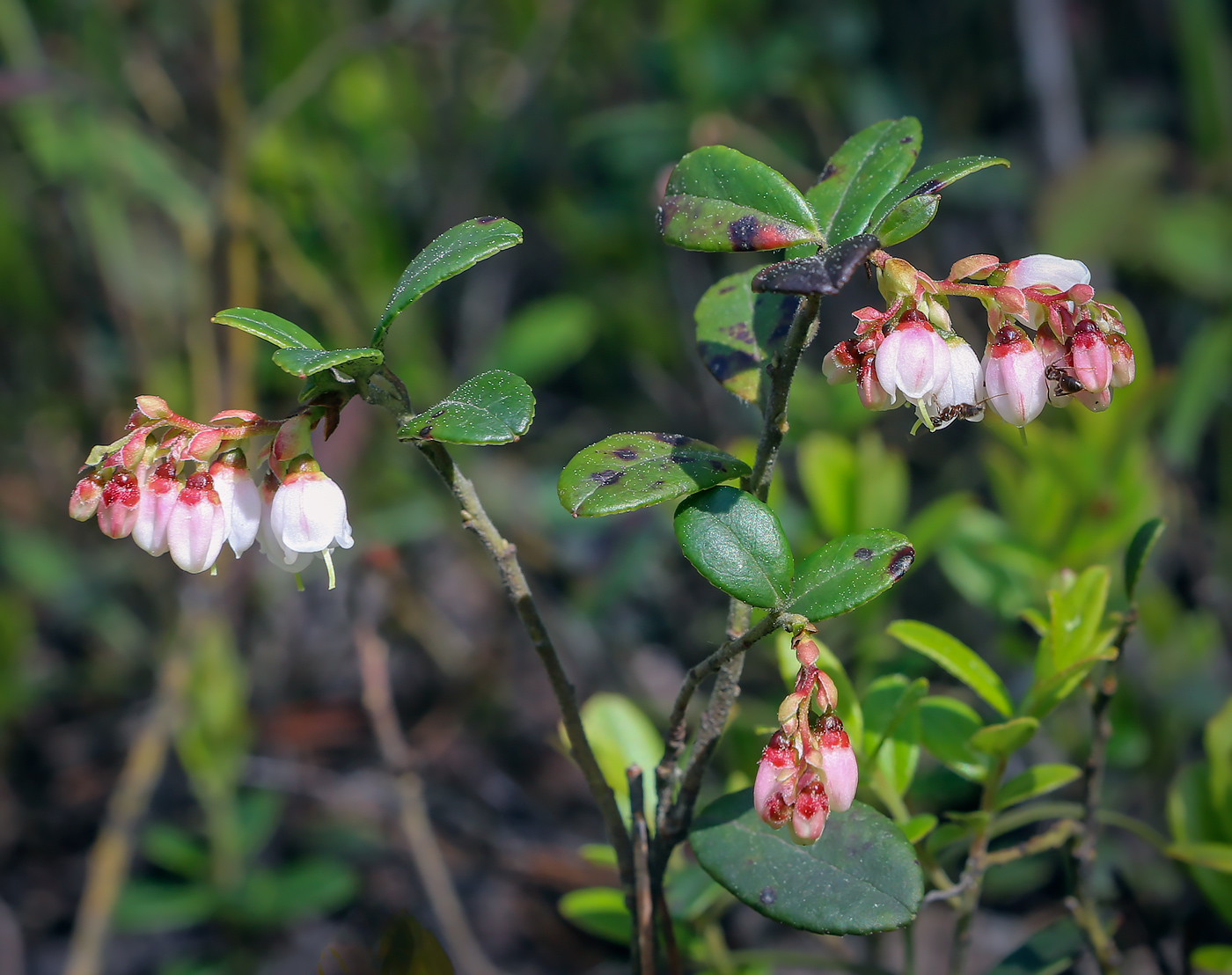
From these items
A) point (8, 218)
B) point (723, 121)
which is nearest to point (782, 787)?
point (723, 121)

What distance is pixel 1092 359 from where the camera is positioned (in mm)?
607

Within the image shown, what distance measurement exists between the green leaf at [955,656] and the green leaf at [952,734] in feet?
0.09

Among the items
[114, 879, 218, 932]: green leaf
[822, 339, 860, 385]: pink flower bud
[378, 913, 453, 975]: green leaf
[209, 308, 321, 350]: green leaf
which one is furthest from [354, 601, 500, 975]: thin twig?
[822, 339, 860, 385]: pink flower bud

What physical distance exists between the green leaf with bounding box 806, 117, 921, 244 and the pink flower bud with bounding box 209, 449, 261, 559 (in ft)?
1.40

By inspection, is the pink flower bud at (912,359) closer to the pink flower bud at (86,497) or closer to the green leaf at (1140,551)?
the green leaf at (1140,551)

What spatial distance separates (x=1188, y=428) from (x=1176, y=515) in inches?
7.8

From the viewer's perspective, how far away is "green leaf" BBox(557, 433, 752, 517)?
57cm

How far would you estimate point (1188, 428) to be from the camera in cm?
175

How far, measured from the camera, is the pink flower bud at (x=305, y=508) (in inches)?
25.7

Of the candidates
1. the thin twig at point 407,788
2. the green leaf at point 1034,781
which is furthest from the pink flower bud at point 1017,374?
the thin twig at point 407,788

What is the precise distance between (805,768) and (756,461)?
0.19m

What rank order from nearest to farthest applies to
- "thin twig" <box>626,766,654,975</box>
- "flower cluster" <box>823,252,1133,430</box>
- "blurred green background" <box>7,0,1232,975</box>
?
"flower cluster" <box>823,252,1133,430</box> → "thin twig" <box>626,766,654,975</box> → "blurred green background" <box>7,0,1232,975</box>

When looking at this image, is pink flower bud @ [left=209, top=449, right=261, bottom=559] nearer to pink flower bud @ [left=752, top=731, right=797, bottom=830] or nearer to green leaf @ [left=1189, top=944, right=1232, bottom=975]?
pink flower bud @ [left=752, top=731, right=797, bottom=830]

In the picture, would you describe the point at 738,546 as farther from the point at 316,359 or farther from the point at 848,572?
the point at 316,359
